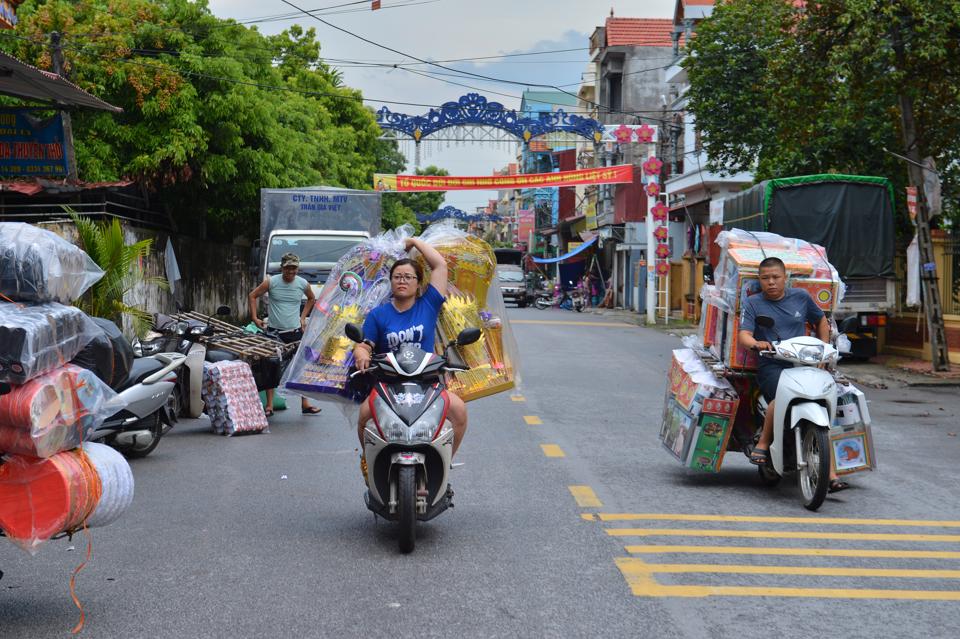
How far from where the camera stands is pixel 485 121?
141 feet

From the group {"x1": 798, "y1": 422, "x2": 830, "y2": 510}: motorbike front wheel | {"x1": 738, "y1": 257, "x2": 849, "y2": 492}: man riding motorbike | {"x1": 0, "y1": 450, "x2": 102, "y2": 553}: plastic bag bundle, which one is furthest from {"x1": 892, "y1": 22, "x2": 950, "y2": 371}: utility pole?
{"x1": 0, "y1": 450, "x2": 102, "y2": 553}: plastic bag bundle

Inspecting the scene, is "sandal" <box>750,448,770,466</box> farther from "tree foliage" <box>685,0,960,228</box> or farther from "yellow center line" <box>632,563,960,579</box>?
"tree foliage" <box>685,0,960,228</box>

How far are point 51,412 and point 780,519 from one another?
14.9 ft

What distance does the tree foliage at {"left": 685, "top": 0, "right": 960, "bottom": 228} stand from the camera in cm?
1644

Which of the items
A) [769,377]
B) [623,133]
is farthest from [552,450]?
[623,133]

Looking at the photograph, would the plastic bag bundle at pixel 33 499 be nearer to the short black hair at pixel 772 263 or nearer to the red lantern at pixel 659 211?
the short black hair at pixel 772 263

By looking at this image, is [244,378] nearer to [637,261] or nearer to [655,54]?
[637,261]

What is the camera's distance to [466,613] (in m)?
4.97

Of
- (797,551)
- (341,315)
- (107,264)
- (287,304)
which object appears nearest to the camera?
(797,551)

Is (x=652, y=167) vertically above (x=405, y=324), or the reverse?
(x=652, y=167)

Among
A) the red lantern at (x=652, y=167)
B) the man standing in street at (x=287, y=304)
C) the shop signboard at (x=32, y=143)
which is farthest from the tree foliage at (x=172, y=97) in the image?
the red lantern at (x=652, y=167)

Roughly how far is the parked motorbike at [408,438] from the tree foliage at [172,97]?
1765cm

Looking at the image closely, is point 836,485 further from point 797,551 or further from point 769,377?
point 797,551

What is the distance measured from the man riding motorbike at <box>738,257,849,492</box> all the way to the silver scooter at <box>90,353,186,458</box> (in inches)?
187
